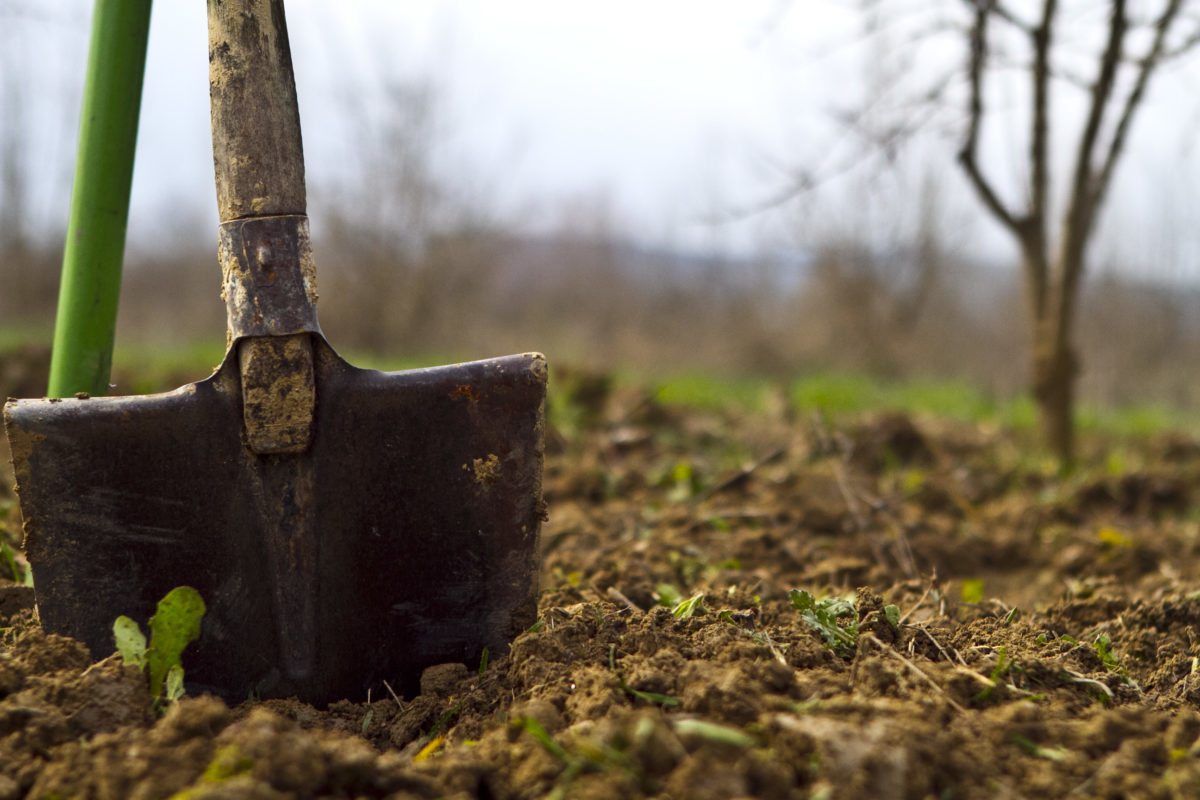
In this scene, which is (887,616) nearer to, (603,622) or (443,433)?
(603,622)

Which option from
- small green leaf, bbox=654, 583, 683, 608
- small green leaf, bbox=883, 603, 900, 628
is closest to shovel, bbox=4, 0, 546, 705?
small green leaf, bbox=654, 583, 683, 608

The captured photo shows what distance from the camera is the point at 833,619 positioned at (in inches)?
61.4

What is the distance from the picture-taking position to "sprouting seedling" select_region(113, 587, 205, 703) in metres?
1.36

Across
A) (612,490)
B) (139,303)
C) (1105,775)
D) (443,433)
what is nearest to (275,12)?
(443,433)

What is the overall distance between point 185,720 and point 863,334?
43.5 ft

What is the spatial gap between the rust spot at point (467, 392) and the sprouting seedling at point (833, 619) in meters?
0.68

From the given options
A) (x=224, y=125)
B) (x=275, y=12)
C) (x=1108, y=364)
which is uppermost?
(x=275, y=12)

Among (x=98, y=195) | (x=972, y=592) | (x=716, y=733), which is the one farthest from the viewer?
(x=972, y=592)

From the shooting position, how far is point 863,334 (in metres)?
13.5

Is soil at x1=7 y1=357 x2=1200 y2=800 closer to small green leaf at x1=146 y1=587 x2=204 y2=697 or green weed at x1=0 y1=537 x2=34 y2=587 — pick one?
small green leaf at x1=146 y1=587 x2=204 y2=697

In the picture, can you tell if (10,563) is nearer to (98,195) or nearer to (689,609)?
(98,195)

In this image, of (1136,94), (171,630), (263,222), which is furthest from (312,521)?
(1136,94)

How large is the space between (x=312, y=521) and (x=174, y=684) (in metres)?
0.34

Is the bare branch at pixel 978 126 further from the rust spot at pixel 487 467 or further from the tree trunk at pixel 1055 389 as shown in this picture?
the rust spot at pixel 487 467
